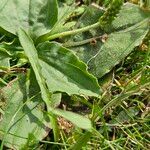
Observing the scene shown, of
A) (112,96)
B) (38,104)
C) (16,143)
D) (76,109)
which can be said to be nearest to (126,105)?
(112,96)

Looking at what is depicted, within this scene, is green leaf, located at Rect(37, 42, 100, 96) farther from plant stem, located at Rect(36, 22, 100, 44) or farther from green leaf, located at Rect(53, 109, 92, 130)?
green leaf, located at Rect(53, 109, 92, 130)

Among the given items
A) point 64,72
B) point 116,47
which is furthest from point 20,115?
point 116,47

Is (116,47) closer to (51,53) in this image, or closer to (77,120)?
(51,53)

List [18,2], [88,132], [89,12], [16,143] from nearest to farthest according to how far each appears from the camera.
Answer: [88,132] < [16,143] < [18,2] < [89,12]

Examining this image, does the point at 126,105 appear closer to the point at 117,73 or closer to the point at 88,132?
the point at 117,73

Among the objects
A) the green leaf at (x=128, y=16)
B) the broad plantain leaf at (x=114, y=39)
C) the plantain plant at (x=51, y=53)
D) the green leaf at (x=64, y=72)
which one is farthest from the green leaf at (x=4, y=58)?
the green leaf at (x=128, y=16)

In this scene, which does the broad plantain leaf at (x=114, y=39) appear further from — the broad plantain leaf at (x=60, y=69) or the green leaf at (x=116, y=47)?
the broad plantain leaf at (x=60, y=69)
